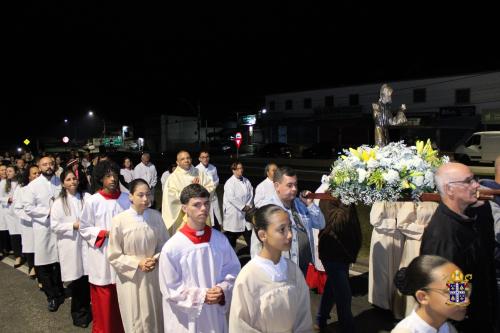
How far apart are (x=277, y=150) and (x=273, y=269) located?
36.1m

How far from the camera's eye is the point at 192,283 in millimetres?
3545

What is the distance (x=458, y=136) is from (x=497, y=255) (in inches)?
1313

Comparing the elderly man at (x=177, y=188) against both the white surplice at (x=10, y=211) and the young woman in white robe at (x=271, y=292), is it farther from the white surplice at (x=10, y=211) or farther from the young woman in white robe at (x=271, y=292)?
the young woman in white robe at (x=271, y=292)

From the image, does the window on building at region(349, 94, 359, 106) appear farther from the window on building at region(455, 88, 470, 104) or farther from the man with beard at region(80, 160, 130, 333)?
the man with beard at region(80, 160, 130, 333)

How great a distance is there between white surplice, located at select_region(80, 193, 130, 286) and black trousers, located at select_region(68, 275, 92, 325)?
27.9 inches

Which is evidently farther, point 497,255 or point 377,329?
point 377,329

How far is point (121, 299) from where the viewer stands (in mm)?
4250

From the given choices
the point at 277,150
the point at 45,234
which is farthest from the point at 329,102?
the point at 45,234

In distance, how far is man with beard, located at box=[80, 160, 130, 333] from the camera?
4617 mm

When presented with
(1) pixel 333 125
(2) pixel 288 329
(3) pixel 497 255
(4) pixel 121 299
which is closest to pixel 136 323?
(4) pixel 121 299

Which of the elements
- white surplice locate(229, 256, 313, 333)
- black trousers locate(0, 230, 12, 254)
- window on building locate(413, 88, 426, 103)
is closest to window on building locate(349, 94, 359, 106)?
window on building locate(413, 88, 426, 103)

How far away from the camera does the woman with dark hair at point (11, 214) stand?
7816mm

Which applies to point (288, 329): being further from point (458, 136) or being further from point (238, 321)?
point (458, 136)

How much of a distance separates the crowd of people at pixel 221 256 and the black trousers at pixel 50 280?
0.05 feet
